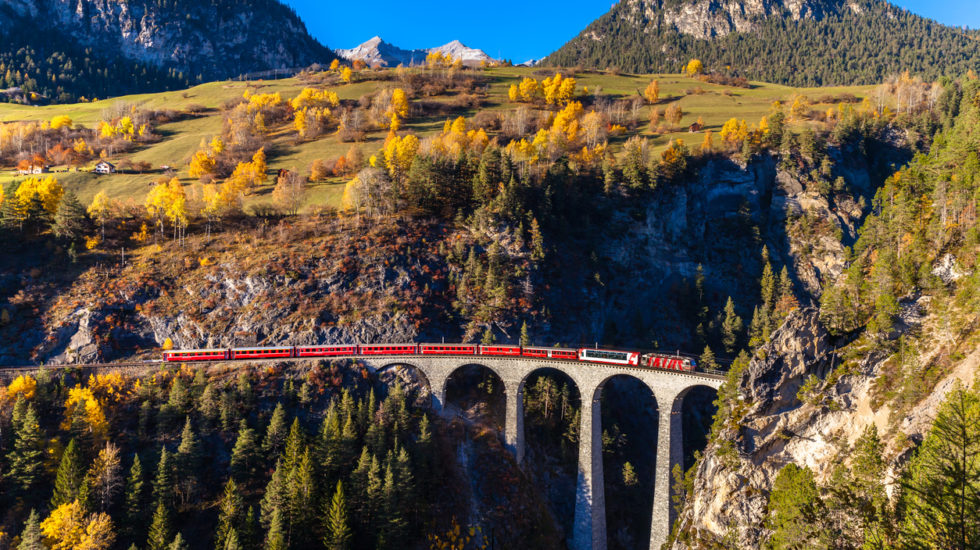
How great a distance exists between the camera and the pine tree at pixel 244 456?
5478 cm

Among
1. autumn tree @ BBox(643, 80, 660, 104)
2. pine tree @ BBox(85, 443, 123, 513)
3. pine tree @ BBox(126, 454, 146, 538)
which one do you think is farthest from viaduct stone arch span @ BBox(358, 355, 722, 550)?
autumn tree @ BBox(643, 80, 660, 104)

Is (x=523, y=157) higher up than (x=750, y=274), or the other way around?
(x=523, y=157)

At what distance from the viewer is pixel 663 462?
55250mm

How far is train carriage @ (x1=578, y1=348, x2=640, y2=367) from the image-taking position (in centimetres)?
5631

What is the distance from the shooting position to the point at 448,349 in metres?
65.4

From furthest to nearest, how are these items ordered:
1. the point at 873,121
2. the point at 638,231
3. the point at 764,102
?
the point at 764,102, the point at 873,121, the point at 638,231

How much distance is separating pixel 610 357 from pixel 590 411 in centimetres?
647

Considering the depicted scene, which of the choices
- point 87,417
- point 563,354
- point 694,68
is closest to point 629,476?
point 563,354

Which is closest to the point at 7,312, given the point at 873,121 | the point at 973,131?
the point at 973,131

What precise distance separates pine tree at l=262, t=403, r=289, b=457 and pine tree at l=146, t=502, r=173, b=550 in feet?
35.2

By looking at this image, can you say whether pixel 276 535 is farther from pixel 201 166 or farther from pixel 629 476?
pixel 201 166

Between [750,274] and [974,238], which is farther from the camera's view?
[750,274]

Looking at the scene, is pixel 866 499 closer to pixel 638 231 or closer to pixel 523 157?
pixel 638 231

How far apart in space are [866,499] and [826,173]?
286 feet
